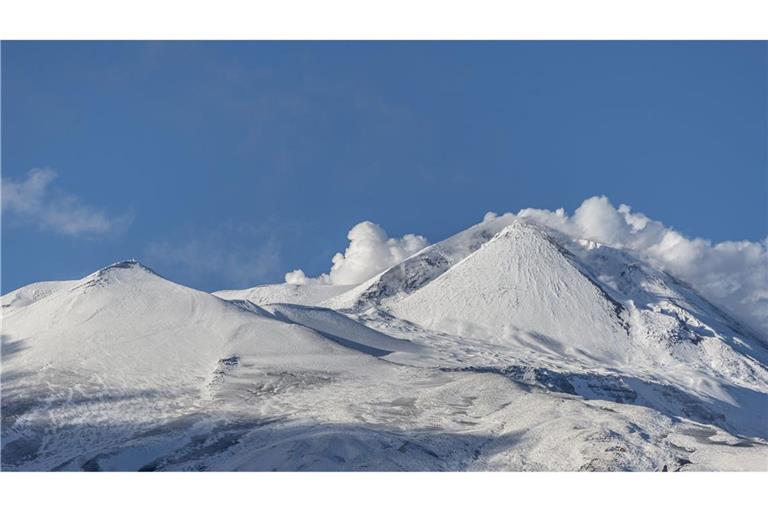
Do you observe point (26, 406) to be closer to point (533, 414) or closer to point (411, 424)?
point (411, 424)

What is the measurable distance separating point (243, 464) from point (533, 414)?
38.5 meters

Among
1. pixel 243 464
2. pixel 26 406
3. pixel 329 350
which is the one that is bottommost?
pixel 243 464

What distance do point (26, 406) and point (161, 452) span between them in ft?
104

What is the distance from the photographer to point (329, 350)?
171375mm

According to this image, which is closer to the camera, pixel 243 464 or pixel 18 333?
pixel 243 464

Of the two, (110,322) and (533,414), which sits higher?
(110,322)

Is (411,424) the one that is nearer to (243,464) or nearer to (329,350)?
(243,464)

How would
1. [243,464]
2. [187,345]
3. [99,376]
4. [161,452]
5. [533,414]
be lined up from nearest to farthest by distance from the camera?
[243,464], [161,452], [533,414], [99,376], [187,345]

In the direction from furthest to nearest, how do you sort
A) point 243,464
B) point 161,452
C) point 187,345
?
point 187,345
point 161,452
point 243,464

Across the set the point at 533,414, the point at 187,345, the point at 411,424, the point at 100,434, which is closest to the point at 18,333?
the point at 187,345

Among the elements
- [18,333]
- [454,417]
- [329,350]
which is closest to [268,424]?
[454,417]

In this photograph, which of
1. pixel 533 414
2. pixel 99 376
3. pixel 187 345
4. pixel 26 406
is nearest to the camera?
pixel 533 414

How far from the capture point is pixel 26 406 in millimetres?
135000

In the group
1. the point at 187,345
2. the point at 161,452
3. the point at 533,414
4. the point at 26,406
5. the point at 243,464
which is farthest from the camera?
the point at 187,345
